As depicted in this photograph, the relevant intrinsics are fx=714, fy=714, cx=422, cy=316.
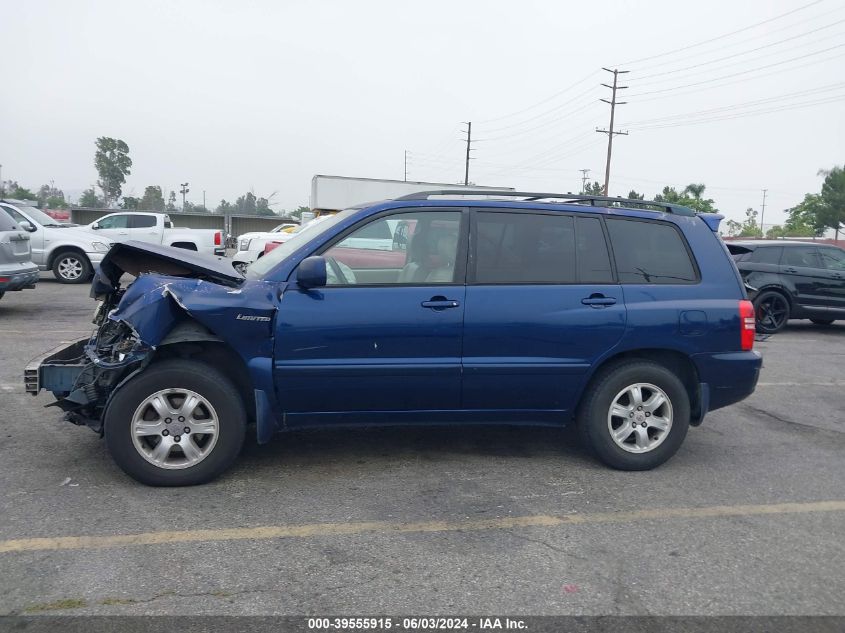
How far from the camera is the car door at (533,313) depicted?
4.46 m

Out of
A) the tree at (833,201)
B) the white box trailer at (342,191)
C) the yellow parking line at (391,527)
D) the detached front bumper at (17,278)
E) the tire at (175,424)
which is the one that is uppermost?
the tree at (833,201)

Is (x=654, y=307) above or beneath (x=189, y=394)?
above

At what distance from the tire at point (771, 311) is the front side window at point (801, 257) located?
2.03 ft

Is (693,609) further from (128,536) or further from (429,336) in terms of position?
(128,536)

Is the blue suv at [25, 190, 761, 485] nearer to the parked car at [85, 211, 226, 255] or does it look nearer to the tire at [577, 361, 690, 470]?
the tire at [577, 361, 690, 470]

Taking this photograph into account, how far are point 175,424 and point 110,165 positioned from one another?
95.6 meters

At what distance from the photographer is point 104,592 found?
10.1 feet

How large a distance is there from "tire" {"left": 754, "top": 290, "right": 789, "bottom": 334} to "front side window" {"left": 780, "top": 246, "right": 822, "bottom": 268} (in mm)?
619

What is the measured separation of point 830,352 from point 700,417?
6.59 m

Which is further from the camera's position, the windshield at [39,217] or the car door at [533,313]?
the windshield at [39,217]

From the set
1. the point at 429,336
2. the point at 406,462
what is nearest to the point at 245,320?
the point at 429,336

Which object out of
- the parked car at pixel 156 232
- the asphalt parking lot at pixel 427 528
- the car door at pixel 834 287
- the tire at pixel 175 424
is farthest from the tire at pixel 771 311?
the parked car at pixel 156 232

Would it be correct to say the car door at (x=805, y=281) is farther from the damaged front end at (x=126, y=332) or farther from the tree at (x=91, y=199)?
the tree at (x=91, y=199)

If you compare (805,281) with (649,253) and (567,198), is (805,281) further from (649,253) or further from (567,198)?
(567,198)
